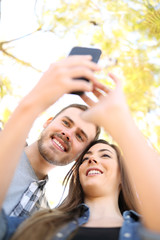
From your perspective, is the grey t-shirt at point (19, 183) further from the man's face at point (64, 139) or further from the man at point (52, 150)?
the man's face at point (64, 139)

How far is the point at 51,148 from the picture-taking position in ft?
5.76

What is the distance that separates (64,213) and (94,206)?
233mm

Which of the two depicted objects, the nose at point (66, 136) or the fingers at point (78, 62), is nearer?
the fingers at point (78, 62)

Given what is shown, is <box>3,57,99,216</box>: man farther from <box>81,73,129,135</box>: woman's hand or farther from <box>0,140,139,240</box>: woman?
<box>81,73,129,135</box>: woman's hand

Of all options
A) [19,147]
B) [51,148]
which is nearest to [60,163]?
[51,148]

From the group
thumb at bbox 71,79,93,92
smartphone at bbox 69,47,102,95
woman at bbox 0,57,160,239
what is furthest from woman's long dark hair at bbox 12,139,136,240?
smartphone at bbox 69,47,102,95

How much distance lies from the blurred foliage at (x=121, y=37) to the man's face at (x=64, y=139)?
755 mm

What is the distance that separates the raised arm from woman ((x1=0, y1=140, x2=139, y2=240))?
245 mm

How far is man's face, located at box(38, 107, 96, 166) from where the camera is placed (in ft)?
5.80

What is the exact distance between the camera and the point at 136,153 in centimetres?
83

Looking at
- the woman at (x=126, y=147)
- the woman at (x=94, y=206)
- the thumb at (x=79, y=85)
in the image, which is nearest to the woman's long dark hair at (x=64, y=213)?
the woman at (x=94, y=206)

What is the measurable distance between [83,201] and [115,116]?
82 cm

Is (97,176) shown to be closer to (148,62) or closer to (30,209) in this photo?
(30,209)

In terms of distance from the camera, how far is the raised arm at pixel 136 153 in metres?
0.82
